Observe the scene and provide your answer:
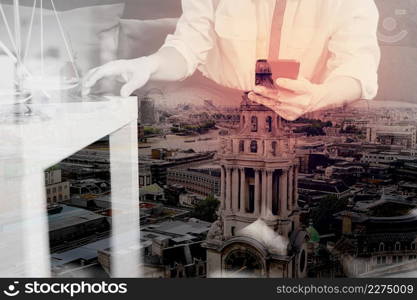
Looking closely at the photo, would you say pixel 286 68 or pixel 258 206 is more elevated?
pixel 286 68

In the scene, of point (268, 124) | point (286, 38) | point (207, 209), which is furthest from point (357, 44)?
point (207, 209)

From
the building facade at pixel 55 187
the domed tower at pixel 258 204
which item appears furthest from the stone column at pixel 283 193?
the building facade at pixel 55 187

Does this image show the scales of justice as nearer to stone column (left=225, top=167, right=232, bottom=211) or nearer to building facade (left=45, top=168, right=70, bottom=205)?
building facade (left=45, top=168, right=70, bottom=205)

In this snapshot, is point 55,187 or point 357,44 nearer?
point 357,44

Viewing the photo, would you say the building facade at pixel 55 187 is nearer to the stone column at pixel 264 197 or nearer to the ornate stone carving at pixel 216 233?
the ornate stone carving at pixel 216 233

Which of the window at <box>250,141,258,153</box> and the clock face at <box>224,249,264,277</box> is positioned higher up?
the window at <box>250,141,258,153</box>

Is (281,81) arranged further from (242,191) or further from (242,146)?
(242,191)

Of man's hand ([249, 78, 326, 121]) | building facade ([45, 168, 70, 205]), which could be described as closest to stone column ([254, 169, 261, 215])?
man's hand ([249, 78, 326, 121])
